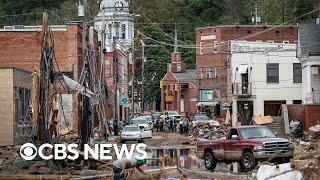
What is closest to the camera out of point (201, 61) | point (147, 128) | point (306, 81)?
point (306, 81)

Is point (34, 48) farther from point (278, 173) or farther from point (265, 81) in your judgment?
point (278, 173)

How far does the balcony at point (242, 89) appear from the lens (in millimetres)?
70500

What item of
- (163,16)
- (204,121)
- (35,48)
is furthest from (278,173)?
(163,16)

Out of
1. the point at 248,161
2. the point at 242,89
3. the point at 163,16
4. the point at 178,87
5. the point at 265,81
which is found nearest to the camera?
the point at 248,161

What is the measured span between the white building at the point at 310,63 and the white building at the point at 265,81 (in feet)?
34.1

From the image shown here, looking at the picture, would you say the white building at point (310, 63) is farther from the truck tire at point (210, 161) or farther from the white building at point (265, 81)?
the truck tire at point (210, 161)

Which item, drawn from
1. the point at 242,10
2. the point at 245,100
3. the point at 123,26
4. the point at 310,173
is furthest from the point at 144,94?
the point at 310,173

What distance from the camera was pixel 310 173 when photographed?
2114 centimetres

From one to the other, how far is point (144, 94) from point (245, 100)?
59513 mm

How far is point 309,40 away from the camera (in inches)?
2244

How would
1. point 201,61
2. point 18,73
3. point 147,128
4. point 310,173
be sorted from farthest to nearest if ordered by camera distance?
point 201,61
point 147,128
point 18,73
point 310,173

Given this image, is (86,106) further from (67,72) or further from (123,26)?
(123,26)

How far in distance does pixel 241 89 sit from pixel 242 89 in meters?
0.15

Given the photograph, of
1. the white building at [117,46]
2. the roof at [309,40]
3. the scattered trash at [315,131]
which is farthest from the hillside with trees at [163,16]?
the scattered trash at [315,131]
